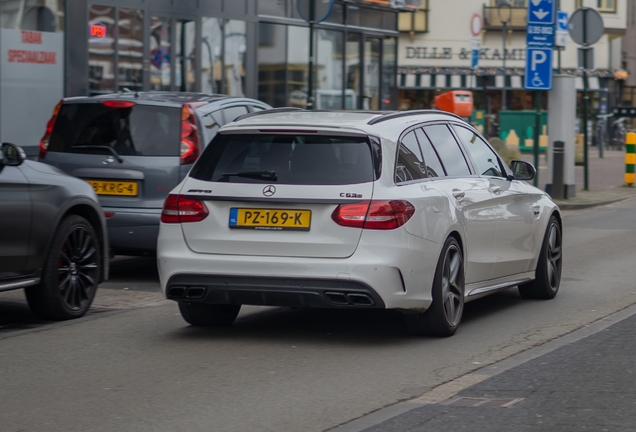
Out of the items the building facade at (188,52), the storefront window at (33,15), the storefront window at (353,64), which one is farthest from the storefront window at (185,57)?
the storefront window at (353,64)

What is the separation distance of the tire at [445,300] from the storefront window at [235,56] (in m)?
14.6

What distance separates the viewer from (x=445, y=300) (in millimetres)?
7480

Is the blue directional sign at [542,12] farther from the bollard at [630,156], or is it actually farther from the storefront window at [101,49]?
the storefront window at [101,49]

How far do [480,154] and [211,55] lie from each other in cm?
1310

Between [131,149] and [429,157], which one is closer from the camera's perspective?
[429,157]

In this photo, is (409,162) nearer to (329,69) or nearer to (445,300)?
(445,300)

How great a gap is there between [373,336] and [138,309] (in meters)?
2.18

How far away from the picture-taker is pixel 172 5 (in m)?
19.8

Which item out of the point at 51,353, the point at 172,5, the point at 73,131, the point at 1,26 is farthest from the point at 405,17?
the point at 51,353

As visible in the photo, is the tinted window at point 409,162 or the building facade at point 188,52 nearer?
the tinted window at point 409,162

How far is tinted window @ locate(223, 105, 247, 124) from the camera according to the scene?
11.1m

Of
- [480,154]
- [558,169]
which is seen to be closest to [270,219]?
[480,154]

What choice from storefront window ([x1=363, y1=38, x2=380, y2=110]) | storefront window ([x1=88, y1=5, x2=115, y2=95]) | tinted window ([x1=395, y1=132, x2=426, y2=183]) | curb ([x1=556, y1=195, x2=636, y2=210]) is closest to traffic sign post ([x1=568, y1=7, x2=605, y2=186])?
curb ([x1=556, y1=195, x2=636, y2=210])

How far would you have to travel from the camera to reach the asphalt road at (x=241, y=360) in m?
5.52
